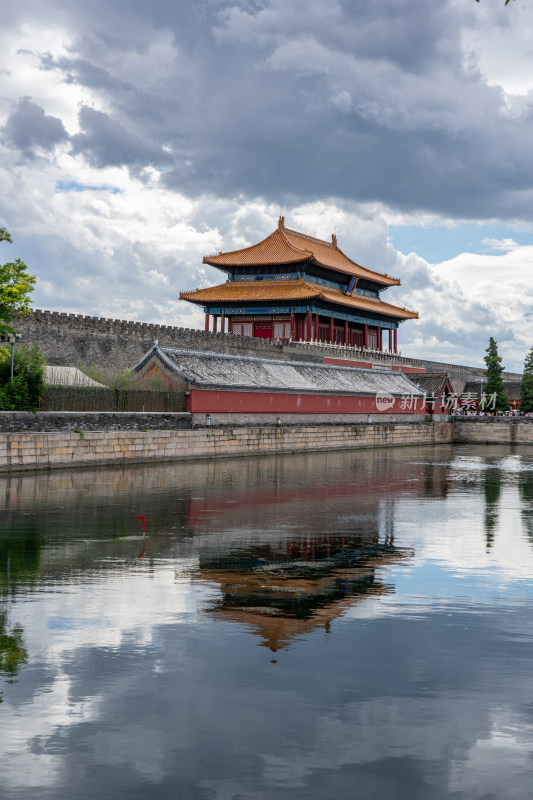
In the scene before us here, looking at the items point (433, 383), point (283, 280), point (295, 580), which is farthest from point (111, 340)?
point (295, 580)

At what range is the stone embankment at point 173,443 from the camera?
2608cm

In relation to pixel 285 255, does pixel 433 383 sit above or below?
below

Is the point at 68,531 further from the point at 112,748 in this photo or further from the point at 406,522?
the point at 112,748

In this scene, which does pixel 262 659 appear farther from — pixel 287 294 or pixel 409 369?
pixel 409 369

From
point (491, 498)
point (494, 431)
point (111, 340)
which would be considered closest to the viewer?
point (491, 498)

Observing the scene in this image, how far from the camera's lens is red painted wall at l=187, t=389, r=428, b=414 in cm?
3601

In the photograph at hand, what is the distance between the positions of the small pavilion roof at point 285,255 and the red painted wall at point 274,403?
48.2 ft

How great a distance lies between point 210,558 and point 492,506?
10438mm

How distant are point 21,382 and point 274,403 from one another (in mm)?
16459

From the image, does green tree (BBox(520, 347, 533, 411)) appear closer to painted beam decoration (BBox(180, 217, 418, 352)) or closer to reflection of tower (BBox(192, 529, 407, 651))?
painted beam decoration (BBox(180, 217, 418, 352))

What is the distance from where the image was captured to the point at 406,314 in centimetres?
7381

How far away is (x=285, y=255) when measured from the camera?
202ft

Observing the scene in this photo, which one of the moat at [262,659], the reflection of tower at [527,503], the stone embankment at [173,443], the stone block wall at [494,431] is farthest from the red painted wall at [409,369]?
the moat at [262,659]

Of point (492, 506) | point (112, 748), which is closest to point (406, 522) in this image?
point (492, 506)
